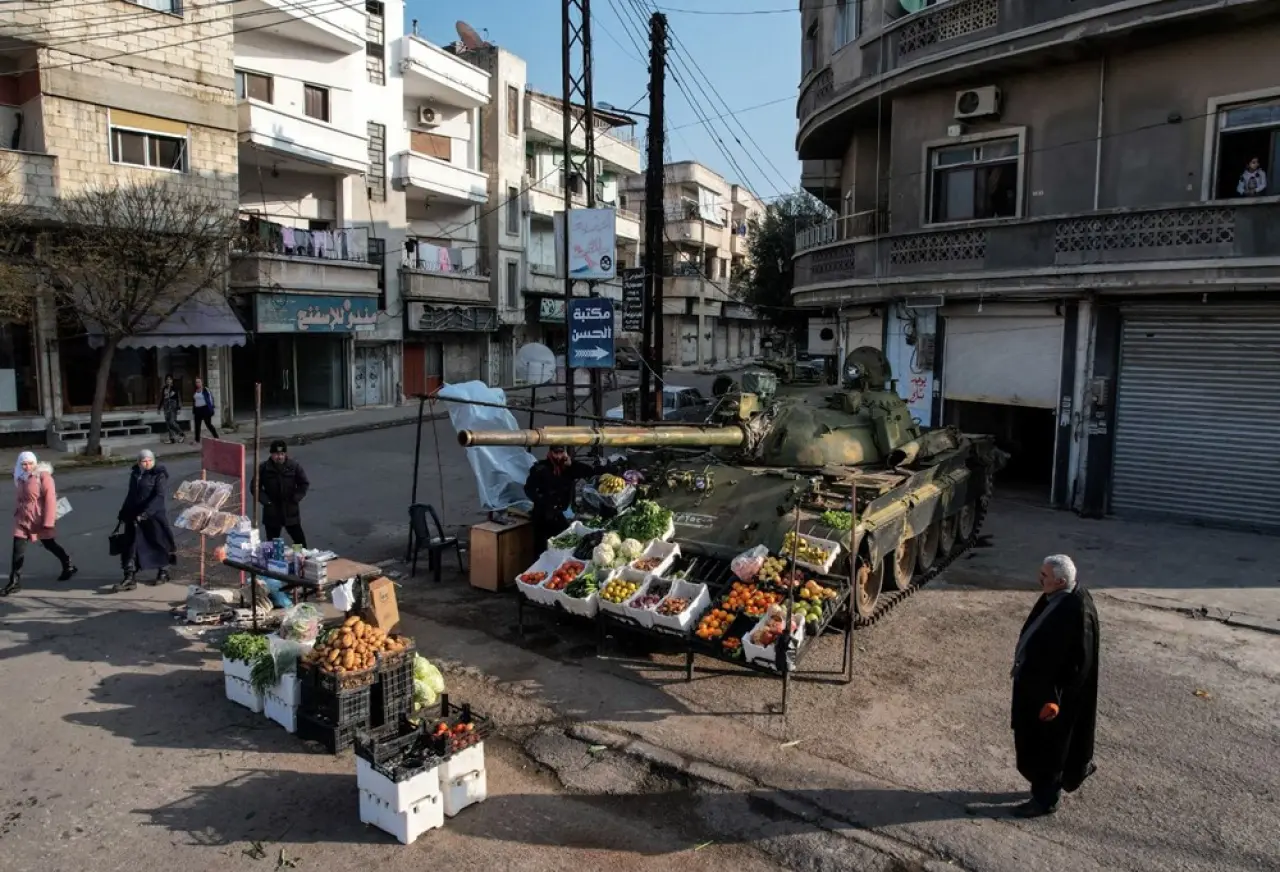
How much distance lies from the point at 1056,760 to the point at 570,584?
4380 mm

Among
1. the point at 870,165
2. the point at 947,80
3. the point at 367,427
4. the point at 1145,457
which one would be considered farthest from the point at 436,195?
the point at 1145,457

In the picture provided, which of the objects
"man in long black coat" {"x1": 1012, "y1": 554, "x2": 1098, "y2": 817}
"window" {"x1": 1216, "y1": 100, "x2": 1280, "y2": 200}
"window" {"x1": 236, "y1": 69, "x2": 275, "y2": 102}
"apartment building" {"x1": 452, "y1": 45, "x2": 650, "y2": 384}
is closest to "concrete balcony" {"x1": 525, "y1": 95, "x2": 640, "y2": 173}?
"apartment building" {"x1": 452, "y1": 45, "x2": 650, "y2": 384}

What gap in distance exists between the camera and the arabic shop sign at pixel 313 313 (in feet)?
78.6

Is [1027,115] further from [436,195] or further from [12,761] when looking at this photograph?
[436,195]

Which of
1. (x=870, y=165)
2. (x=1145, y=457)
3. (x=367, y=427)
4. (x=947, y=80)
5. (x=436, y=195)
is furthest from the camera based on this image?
(x=436, y=195)

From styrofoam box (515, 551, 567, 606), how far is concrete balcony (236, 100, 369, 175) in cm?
1895

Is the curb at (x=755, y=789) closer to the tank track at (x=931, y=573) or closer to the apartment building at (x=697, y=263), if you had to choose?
the tank track at (x=931, y=573)

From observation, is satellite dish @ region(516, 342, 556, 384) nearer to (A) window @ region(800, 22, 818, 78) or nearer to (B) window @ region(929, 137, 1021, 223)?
(A) window @ region(800, 22, 818, 78)

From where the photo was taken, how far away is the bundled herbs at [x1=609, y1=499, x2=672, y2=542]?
8836 millimetres

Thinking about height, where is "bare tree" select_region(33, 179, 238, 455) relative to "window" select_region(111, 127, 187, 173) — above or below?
below

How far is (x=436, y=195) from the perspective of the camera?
103ft

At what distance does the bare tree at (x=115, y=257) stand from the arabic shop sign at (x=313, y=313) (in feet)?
14.8

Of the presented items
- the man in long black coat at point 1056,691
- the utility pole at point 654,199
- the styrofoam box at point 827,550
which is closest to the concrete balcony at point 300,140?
the utility pole at point 654,199

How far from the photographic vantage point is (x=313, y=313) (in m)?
25.3
